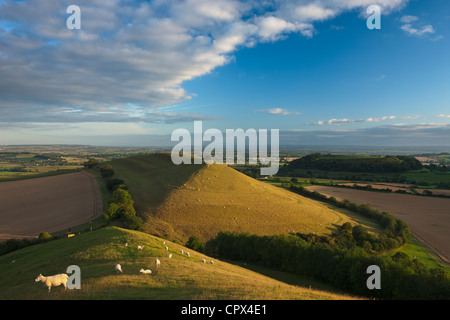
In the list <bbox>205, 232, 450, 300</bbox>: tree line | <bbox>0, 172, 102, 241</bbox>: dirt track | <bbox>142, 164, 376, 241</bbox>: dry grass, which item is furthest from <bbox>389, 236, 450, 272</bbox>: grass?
<bbox>0, 172, 102, 241</bbox>: dirt track

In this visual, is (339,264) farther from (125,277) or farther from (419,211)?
(419,211)

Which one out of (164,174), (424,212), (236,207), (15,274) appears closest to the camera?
(15,274)

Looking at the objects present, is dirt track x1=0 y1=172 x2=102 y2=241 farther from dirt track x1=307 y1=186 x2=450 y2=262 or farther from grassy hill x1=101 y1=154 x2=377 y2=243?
dirt track x1=307 y1=186 x2=450 y2=262

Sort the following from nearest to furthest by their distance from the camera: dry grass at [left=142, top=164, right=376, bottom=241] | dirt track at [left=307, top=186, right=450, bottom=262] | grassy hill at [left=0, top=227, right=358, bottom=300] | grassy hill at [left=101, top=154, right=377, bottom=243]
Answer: grassy hill at [left=0, top=227, right=358, bottom=300]
dry grass at [left=142, top=164, right=376, bottom=241]
grassy hill at [left=101, top=154, right=377, bottom=243]
dirt track at [left=307, top=186, right=450, bottom=262]

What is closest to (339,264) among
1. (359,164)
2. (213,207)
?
(213,207)
